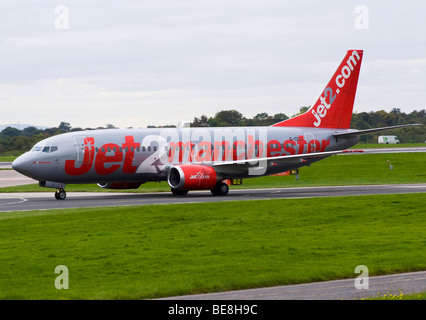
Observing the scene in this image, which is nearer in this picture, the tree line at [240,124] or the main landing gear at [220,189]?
the main landing gear at [220,189]

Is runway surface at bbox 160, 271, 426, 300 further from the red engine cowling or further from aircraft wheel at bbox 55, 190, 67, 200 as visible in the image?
aircraft wheel at bbox 55, 190, 67, 200

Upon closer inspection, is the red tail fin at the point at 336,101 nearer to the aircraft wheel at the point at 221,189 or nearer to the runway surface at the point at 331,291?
the aircraft wheel at the point at 221,189

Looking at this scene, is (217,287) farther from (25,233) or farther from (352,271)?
(25,233)

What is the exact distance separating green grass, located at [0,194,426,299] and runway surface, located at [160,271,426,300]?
76cm

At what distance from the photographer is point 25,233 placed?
31.8 m

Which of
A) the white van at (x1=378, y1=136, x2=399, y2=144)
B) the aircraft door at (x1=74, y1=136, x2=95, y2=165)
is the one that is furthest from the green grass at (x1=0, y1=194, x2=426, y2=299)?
the white van at (x1=378, y1=136, x2=399, y2=144)

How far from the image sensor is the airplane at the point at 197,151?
160 ft

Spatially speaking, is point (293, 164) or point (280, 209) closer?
point (280, 209)

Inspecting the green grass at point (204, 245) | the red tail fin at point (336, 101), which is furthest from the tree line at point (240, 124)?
the green grass at point (204, 245)

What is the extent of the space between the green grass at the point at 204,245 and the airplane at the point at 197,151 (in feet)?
28.4

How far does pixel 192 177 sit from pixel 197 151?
3928 millimetres

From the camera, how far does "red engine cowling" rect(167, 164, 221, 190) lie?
48688 mm

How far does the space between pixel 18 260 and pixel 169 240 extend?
6.16 m
